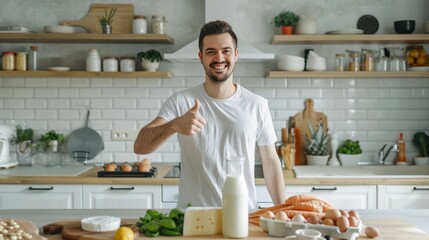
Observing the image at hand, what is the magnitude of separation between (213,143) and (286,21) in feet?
6.92

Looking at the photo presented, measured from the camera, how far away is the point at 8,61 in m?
4.57

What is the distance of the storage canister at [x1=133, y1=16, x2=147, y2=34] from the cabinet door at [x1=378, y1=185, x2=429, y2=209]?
7.19ft

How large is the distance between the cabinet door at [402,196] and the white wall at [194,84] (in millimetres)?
781

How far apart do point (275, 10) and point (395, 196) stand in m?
1.80

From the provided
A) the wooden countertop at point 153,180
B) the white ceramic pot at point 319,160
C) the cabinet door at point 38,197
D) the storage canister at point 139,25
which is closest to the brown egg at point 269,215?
the wooden countertop at point 153,180

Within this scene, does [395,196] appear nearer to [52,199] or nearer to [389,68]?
[389,68]

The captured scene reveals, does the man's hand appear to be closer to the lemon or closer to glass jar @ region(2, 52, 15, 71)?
the lemon

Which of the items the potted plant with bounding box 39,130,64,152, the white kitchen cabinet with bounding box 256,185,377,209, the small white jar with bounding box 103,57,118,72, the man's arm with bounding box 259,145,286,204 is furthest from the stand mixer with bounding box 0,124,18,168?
the man's arm with bounding box 259,145,286,204

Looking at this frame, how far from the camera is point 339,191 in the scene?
4.01 metres

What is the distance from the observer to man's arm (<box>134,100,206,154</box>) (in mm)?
2193

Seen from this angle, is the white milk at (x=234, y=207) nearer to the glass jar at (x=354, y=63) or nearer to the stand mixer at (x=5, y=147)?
the glass jar at (x=354, y=63)

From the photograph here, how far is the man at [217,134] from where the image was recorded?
266cm

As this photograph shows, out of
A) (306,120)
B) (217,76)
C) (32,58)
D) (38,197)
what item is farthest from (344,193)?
(32,58)

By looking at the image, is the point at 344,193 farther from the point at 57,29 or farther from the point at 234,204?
the point at 57,29
